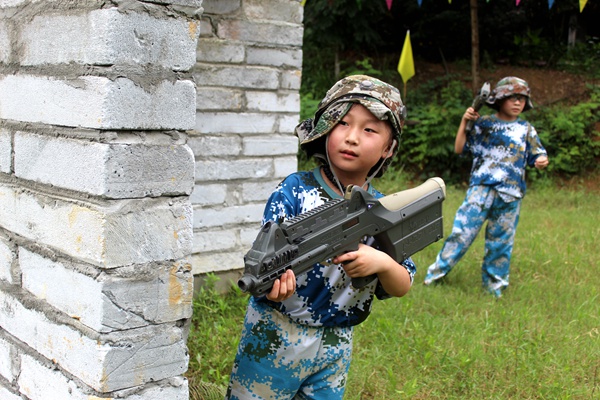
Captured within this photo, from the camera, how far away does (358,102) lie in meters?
2.19

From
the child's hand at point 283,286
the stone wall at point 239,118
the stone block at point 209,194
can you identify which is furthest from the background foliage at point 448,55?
the child's hand at point 283,286

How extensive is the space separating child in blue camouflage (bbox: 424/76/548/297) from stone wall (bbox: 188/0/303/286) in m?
1.44

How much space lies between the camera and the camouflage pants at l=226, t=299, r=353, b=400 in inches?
88.6

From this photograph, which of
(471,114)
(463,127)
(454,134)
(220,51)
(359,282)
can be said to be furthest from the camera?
(454,134)

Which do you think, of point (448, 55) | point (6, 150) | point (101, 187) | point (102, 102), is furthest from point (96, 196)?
point (448, 55)

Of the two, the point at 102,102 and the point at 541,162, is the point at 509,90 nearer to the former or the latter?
the point at 541,162

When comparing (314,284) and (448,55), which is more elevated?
(448,55)

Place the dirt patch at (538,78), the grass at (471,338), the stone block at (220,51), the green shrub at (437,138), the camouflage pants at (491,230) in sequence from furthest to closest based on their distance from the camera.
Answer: the dirt patch at (538,78) < the green shrub at (437,138) < the camouflage pants at (491,230) < the stone block at (220,51) < the grass at (471,338)

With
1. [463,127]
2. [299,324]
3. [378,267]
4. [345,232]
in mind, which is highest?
[463,127]

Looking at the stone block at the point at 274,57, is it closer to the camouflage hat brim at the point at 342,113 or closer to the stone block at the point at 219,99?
the stone block at the point at 219,99

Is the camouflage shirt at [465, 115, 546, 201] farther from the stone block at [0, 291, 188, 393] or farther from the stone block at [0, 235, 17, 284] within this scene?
the stone block at [0, 235, 17, 284]

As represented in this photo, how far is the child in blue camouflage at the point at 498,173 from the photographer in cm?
530

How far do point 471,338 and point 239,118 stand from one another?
2.24m

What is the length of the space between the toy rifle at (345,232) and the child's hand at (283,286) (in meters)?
0.02
